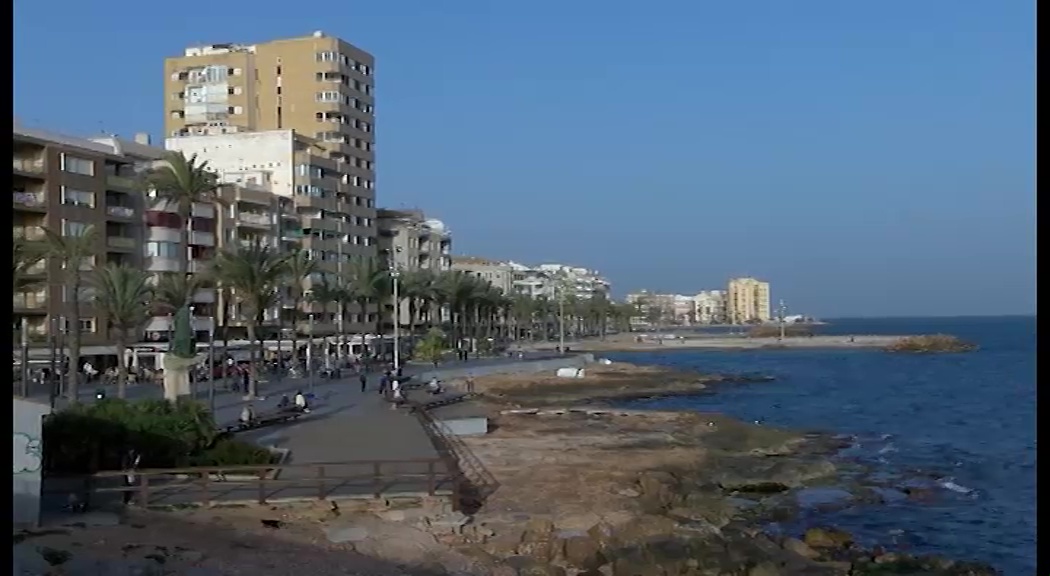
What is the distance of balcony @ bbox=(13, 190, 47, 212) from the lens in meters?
55.9

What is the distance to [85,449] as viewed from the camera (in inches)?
844

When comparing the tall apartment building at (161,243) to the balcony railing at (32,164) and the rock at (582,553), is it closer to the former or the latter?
the balcony railing at (32,164)

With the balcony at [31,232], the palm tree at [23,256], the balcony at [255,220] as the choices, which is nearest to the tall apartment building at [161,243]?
the balcony at [255,220]

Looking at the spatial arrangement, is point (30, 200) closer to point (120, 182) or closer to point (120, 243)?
point (120, 182)

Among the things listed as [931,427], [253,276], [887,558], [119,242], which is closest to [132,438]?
[887,558]

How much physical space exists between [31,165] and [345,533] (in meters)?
46.2

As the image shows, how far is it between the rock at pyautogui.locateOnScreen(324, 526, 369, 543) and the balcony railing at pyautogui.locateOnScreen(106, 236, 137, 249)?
49624 millimetres

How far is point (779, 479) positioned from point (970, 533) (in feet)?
22.9

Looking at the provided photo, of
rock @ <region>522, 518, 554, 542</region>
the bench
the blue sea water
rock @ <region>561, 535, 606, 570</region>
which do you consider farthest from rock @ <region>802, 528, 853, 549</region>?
the bench

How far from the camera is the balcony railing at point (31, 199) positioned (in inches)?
2205

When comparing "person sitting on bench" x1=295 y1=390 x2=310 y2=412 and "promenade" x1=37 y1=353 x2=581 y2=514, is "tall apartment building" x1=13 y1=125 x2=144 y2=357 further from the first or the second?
"person sitting on bench" x1=295 y1=390 x2=310 y2=412
